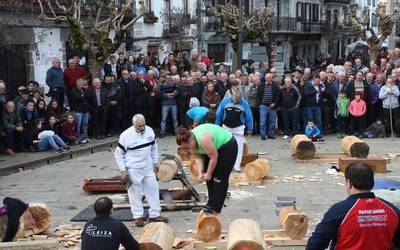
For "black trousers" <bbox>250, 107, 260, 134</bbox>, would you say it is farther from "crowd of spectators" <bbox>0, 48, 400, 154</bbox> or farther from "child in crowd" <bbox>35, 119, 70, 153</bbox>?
"child in crowd" <bbox>35, 119, 70, 153</bbox>

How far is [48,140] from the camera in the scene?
1574 centimetres

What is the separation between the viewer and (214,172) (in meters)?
8.66

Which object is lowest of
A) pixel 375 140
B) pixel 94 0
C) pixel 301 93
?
pixel 375 140

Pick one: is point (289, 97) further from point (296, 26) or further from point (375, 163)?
point (296, 26)

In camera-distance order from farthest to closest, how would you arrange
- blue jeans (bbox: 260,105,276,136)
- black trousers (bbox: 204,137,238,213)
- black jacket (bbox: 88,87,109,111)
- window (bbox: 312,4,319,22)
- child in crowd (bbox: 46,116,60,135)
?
window (bbox: 312,4,319,22) → blue jeans (bbox: 260,105,276,136) → black jacket (bbox: 88,87,109,111) → child in crowd (bbox: 46,116,60,135) → black trousers (bbox: 204,137,238,213)

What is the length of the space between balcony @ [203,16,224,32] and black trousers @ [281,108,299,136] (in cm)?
2574

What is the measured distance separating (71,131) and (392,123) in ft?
29.5

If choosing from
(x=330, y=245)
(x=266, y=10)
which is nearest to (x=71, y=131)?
(x=330, y=245)

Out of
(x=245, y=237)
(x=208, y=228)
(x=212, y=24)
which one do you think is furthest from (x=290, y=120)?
(x=212, y=24)

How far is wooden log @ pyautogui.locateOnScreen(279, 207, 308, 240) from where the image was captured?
26.9ft

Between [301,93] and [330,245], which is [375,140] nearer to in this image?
[301,93]

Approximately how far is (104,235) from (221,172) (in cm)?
273

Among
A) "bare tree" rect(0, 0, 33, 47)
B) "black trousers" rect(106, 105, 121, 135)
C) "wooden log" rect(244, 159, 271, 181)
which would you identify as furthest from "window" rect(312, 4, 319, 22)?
"wooden log" rect(244, 159, 271, 181)

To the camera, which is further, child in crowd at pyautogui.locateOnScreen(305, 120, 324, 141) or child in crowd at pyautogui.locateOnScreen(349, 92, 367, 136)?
child in crowd at pyautogui.locateOnScreen(349, 92, 367, 136)
